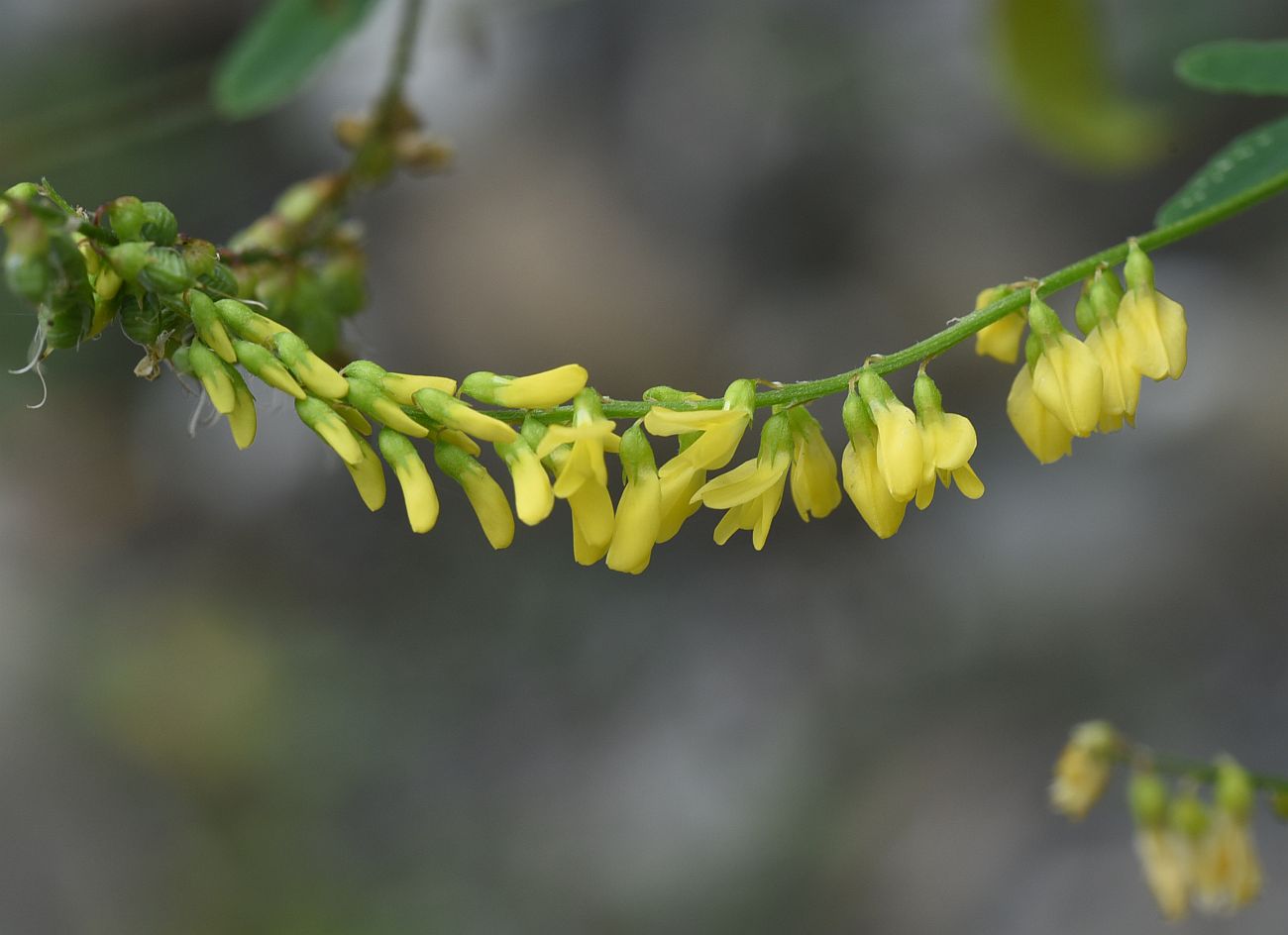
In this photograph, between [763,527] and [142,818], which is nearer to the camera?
[763,527]

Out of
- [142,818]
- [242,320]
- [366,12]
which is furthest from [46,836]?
[242,320]

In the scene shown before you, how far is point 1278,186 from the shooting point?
1.10 m

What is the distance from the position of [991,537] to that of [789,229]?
4.70 ft

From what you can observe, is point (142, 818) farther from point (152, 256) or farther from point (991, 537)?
point (152, 256)

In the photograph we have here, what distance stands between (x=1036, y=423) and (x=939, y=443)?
126 millimetres

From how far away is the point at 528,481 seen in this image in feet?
3.26

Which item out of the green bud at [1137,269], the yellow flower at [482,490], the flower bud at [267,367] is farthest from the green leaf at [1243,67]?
the flower bud at [267,367]

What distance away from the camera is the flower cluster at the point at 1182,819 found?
166 cm

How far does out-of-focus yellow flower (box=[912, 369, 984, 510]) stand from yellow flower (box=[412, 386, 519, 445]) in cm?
36

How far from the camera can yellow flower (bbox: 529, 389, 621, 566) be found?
3.14 feet

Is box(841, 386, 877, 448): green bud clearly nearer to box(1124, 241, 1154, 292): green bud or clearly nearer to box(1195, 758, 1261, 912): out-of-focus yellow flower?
box(1124, 241, 1154, 292): green bud

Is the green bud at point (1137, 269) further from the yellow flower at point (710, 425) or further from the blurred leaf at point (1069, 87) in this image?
the blurred leaf at point (1069, 87)

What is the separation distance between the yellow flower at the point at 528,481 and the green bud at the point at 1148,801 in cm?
121

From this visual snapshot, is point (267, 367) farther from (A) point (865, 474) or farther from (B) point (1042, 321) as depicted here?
(B) point (1042, 321)
